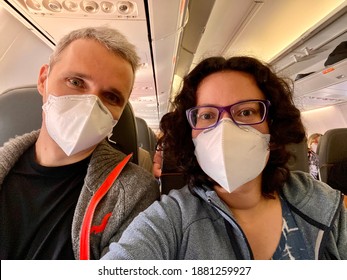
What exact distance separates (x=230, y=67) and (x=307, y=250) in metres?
0.72

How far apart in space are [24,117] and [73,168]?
0.48 metres

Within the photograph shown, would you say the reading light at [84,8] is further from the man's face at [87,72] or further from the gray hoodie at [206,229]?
the gray hoodie at [206,229]

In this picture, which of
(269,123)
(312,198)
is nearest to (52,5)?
(269,123)

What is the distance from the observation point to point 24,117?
1.15 meters

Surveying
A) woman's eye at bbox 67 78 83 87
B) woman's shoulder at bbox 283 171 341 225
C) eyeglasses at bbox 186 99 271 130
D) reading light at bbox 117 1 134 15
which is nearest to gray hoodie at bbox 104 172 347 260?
woman's shoulder at bbox 283 171 341 225

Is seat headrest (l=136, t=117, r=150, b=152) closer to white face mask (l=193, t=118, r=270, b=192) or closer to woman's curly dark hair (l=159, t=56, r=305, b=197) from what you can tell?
woman's curly dark hair (l=159, t=56, r=305, b=197)

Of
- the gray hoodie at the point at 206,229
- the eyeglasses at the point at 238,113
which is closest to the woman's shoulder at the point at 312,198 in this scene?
the gray hoodie at the point at 206,229

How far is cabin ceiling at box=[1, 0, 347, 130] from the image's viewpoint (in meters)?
2.01

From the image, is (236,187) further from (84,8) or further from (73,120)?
(84,8)

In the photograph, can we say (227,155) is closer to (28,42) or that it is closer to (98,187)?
(98,187)

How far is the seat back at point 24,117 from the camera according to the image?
1.12 metres

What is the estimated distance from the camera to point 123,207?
0.82 meters

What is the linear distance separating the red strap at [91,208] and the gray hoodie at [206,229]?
13 centimetres
